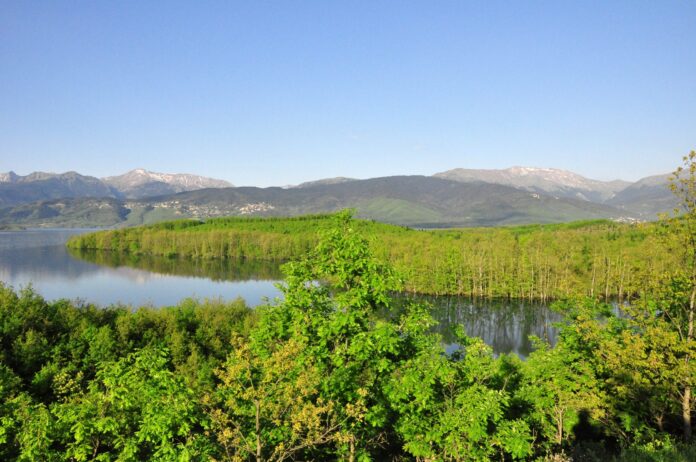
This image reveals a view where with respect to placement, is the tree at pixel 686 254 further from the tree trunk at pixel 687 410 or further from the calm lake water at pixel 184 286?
the calm lake water at pixel 184 286

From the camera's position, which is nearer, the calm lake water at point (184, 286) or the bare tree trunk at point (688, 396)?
the bare tree trunk at point (688, 396)

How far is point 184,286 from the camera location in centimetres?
9631

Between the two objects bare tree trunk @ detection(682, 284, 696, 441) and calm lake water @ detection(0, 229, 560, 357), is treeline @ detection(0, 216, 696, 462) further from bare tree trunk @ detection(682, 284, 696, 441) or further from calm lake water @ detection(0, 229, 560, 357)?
calm lake water @ detection(0, 229, 560, 357)

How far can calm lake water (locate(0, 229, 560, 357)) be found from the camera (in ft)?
211

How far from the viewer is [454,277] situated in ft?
292

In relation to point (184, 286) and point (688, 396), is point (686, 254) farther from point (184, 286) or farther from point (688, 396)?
point (184, 286)

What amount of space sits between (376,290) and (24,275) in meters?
118

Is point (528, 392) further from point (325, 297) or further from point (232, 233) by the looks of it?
point (232, 233)

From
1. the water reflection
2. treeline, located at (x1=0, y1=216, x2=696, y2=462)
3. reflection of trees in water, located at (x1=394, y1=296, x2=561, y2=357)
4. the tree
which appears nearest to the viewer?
treeline, located at (x1=0, y1=216, x2=696, y2=462)

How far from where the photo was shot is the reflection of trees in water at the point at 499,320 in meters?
57.1

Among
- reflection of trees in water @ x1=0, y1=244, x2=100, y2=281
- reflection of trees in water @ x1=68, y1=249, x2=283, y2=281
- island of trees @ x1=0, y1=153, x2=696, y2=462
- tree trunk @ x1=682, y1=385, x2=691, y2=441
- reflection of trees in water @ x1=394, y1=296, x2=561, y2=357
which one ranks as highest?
island of trees @ x1=0, y1=153, x2=696, y2=462

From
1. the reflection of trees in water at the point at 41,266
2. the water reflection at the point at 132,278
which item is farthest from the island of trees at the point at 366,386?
the reflection of trees in water at the point at 41,266

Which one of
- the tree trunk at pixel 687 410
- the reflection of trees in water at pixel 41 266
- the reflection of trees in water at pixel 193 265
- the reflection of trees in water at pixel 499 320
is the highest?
the tree trunk at pixel 687 410

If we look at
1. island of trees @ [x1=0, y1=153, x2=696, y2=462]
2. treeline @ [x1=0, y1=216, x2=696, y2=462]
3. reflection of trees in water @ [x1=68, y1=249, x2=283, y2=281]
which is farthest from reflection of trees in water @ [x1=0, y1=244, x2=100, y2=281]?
treeline @ [x1=0, y1=216, x2=696, y2=462]
